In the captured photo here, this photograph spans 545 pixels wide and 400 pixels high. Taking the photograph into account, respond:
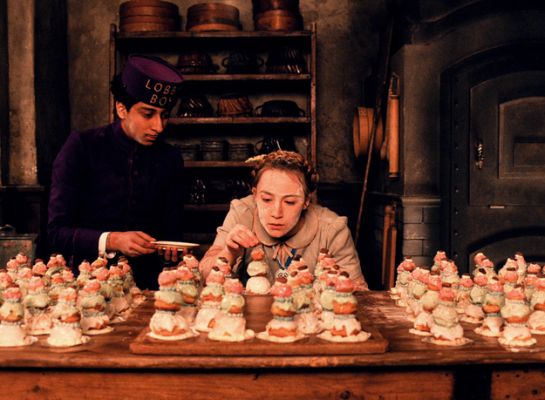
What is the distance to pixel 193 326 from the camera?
1.76 metres

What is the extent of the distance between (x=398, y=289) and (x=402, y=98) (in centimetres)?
215

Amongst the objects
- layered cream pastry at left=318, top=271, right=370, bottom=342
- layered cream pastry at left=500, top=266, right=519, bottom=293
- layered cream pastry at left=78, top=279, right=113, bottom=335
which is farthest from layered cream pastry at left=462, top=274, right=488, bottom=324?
layered cream pastry at left=78, top=279, right=113, bottom=335

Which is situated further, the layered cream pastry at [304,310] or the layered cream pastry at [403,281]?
the layered cream pastry at [403,281]

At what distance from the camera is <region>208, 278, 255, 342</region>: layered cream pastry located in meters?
1.62

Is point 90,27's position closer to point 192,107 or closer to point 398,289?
point 192,107

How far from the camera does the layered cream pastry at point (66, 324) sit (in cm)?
163

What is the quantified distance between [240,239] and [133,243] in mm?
520

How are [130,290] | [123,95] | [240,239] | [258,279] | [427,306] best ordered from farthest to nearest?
[123,95]
[240,239]
[258,279]
[130,290]
[427,306]

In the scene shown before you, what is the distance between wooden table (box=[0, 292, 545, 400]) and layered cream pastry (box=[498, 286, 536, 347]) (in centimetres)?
7

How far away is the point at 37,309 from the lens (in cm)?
175

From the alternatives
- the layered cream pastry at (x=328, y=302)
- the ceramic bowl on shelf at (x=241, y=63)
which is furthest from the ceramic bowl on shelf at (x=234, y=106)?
the layered cream pastry at (x=328, y=302)

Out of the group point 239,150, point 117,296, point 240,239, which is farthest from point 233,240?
point 239,150

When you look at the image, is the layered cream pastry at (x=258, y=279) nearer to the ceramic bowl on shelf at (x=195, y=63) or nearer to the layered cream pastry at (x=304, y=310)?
the layered cream pastry at (x=304, y=310)

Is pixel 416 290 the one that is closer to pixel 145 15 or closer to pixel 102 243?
pixel 102 243
